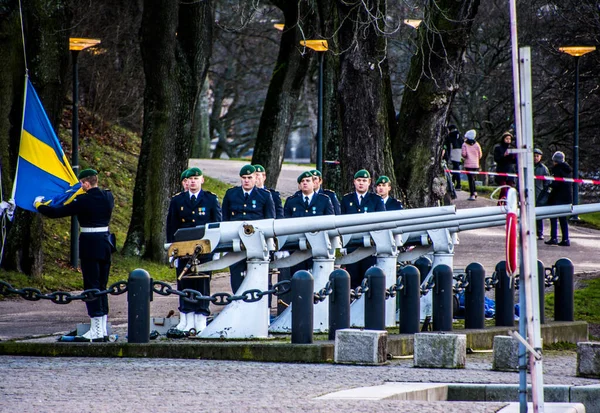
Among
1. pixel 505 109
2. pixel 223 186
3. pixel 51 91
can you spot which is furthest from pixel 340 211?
pixel 505 109

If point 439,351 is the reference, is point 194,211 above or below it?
above

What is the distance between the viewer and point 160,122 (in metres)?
22.5

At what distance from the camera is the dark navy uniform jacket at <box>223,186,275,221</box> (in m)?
14.6

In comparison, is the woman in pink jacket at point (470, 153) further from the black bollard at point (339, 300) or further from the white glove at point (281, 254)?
the black bollard at point (339, 300)

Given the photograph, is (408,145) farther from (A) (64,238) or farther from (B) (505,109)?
(B) (505,109)

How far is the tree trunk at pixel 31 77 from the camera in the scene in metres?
18.8

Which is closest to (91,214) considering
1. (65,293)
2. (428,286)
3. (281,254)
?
(65,293)

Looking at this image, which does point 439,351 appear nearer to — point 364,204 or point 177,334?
point 177,334

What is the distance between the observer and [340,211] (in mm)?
16203

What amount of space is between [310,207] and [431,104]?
4.53 meters

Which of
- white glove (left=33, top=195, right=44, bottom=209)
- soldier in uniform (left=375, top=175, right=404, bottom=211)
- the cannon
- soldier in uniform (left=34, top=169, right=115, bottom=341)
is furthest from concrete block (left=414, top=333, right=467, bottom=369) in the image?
soldier in uniform (left=375, top=175, right=404, bottom=211)

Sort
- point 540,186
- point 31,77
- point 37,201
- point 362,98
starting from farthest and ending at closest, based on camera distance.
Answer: point 540,186 < point 31,77 < point 362,98 < point 37,201

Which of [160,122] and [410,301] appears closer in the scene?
[410,301]

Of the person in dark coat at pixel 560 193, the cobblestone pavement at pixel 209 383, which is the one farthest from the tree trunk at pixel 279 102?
the cobblestone pavement at pixel 209 383
